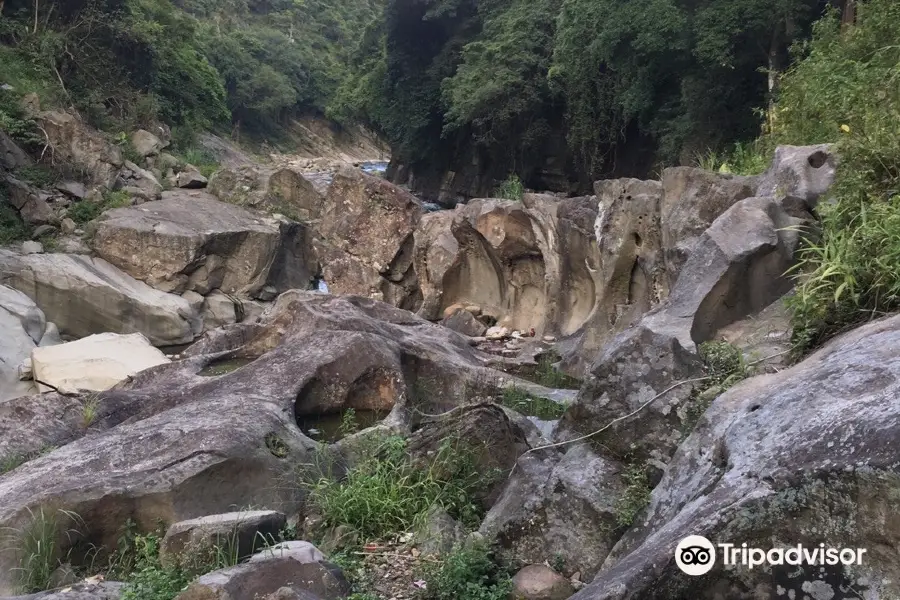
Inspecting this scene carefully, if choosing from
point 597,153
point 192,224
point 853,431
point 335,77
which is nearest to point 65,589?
point 853,431

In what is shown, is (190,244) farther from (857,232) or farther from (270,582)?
(857,232)

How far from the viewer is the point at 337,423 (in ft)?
22.4

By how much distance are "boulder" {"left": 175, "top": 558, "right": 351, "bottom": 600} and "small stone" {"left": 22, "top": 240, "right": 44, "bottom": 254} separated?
15.6 metres

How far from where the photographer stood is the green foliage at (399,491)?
4766 millimetres

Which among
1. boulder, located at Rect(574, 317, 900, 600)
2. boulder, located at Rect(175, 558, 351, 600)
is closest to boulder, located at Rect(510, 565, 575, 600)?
boulder, located at Rect(175, 558, 351, 600)

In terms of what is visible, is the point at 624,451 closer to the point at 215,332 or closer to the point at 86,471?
the point at 86,471

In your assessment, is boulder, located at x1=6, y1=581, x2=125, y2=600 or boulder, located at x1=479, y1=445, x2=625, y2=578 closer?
boulder, located at x1=6, y1=581, x2=125, y2=600

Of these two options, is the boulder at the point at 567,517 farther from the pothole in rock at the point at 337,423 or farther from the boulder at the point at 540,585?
the pothole in rock at the point at 337,423

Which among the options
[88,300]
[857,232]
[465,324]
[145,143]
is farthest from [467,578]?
[145,143]

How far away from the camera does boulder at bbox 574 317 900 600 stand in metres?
2.38

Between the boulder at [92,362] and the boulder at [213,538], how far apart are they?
5.82m

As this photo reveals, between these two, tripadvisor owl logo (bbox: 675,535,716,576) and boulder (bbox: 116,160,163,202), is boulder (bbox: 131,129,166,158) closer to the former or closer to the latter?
boulder (bbox: 116,160,163,202)

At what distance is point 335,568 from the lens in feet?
12.9

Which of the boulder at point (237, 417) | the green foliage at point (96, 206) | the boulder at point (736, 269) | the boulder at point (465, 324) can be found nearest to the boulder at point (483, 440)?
the boulder at point (237, 417)
